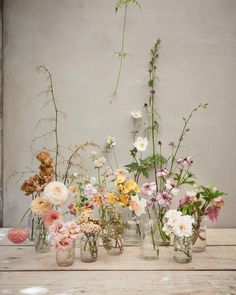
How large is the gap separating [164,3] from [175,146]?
81cm

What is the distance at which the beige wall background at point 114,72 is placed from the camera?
6.80 ft

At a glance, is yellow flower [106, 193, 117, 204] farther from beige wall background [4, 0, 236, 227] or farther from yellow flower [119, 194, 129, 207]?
beige wall background [4, 0, 236, 227]

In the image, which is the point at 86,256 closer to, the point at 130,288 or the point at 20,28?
the point at 130,288

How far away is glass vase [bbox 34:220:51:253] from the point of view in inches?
64.7

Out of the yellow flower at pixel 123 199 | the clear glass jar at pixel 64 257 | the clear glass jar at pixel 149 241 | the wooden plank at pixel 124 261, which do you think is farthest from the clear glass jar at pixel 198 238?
the clear glass jar at pixel 64 257

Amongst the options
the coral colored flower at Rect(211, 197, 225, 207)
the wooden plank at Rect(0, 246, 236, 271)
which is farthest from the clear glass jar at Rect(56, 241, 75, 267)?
the coral colored flower at Rect(211, 197, 225, 207)

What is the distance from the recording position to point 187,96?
2105 mm

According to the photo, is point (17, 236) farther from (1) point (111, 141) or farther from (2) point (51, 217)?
(1) point (111, 141)

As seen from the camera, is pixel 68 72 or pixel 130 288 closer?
pixel 130 288

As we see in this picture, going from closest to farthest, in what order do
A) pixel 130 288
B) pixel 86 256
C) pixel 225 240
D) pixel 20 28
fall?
pixel 130 288 → pixel 86 256 → pixel 225 240 → pixel 20 28

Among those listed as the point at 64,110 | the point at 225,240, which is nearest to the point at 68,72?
the point at 64,110

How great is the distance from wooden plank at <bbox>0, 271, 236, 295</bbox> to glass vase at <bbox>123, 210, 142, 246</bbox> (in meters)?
0.39

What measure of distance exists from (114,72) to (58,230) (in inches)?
40.0

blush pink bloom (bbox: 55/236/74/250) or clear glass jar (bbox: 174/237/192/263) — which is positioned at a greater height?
blush pink bloom (bbox: 55/236/74/250)
